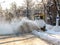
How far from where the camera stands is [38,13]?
521cm

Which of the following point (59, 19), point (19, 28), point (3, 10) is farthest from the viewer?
point (59, 19)

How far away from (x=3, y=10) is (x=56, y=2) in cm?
235

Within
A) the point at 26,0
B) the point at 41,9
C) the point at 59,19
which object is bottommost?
the point at 59,19

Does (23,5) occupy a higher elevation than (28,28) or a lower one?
higher

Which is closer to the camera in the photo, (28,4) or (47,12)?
(28,4)

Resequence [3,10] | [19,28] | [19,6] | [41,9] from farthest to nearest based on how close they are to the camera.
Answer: [41,9] < [19,6] < [3,10] < [19,28]

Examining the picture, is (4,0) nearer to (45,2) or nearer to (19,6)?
(19,6)

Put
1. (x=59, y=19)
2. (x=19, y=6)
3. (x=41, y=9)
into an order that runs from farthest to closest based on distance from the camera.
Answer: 1. (x=41, y=9)
2. (x=59, y=19)
3. (x=19, y=6)

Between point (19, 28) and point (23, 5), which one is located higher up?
point (23, 5)

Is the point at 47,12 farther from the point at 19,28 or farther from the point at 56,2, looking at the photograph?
the point at 19,28

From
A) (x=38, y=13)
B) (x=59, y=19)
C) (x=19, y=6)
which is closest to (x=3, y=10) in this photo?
(x=19, y=6)

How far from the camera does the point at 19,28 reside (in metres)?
2.25

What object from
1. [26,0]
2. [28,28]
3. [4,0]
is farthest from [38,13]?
[28,28]

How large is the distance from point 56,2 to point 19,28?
3.62m
